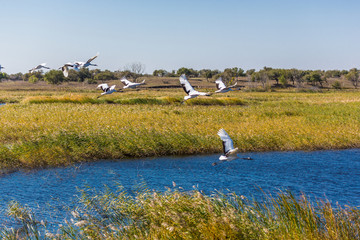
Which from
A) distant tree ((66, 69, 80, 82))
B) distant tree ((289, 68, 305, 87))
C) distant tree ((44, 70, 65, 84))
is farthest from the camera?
distant tree ((289, 68, 305, 87))

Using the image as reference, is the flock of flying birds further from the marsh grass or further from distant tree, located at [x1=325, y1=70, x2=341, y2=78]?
distant tree, located at [x1=325, y1=70, x2=341, y2=78]

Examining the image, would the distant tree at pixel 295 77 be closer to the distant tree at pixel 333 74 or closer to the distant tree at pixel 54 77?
the distant tree at pixel 333 74

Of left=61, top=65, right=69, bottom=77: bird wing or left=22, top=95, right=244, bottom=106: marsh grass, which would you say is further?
left=22, top=95, right=244, bottom=106: marsh grass

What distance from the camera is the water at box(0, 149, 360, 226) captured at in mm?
16438

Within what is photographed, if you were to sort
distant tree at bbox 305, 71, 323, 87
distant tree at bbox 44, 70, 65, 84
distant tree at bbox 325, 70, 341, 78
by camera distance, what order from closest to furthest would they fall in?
distant tree at bbox 44, 70, 65, 84 → distant tree at bbox 305, 71, 323, 87 → distant tree at bbox 325, 70, 341, 78

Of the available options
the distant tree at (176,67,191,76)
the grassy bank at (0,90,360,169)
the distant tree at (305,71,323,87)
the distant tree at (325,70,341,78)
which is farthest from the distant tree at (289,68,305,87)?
the grassy bank at (0,90,360,169)

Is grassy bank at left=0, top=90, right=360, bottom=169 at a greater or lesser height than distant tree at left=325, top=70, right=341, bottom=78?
lesser

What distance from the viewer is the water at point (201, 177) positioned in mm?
16438

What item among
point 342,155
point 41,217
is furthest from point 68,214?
point 342,155

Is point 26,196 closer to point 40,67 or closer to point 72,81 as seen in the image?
point 40,67

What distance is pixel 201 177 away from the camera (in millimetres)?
19484

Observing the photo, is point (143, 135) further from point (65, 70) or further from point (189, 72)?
point (189, 72)

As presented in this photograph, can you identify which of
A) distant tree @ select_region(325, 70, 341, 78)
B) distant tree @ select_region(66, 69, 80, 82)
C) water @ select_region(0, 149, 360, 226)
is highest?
distant tree @ select_region(66, 69, 80, 82)

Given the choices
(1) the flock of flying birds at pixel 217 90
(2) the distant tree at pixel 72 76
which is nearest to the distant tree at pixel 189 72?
(2) the distant tree at pixel 72 76
